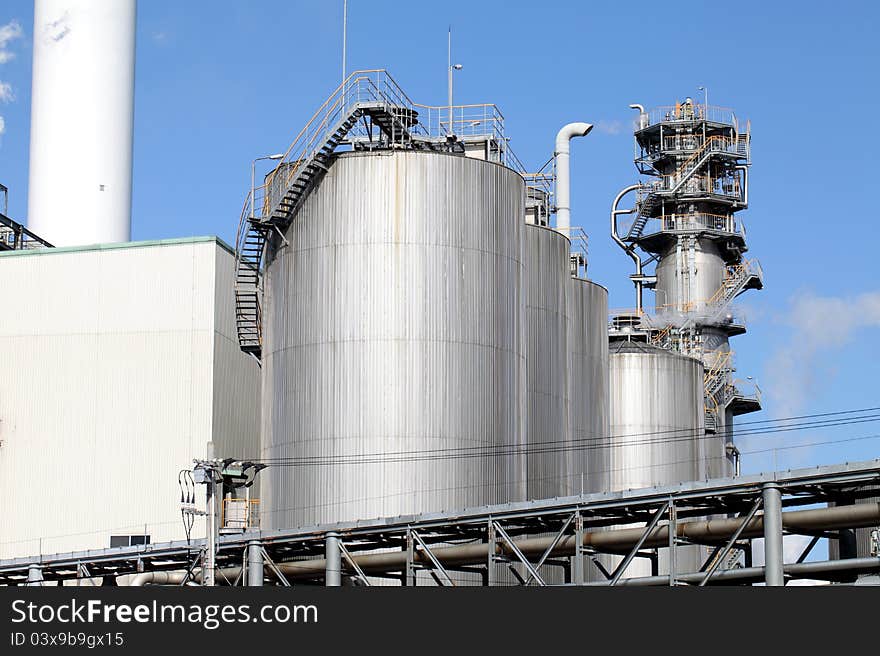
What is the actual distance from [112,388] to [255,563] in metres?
14.4

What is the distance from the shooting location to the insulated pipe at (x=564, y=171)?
222 ft

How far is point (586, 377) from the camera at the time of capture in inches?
2324

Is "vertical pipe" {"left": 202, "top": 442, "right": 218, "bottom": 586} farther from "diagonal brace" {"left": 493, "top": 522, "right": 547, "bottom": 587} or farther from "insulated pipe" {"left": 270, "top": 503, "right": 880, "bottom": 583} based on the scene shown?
"diagonal brace" {"left": 493, "top": 522, "right": 547, "bottom": 587}

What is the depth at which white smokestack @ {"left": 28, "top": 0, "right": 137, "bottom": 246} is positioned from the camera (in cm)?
7088

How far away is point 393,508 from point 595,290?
2116 centimetres

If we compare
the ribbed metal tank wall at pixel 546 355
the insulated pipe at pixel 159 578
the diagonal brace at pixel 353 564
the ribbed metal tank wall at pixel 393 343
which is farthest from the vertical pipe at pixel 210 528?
the ribbed metal tank wall at pixel 546 355

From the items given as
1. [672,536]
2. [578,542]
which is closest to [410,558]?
[578,542]

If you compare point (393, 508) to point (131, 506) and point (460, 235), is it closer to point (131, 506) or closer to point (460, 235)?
point (460, 235)

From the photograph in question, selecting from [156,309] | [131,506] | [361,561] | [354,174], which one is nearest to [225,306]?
[156,309]

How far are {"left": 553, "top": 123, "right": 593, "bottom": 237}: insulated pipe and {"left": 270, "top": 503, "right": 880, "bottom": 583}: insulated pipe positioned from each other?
26.9 m

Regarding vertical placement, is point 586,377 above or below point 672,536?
above

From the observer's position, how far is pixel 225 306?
55.9 metres

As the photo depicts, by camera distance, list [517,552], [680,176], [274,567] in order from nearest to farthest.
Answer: [517,552], [274,567], [680,176]

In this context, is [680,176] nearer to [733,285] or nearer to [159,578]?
[733,285]
